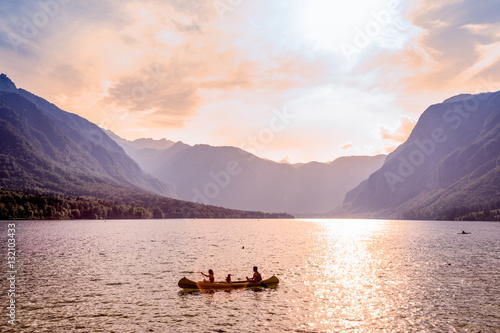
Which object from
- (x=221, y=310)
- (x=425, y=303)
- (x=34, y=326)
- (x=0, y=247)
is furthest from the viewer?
(x=0, y=247)

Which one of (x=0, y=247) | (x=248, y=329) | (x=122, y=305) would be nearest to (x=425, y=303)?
(x=248, y=329)

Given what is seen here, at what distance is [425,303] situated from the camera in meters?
45.6

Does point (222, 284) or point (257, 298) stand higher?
point (222, 284)

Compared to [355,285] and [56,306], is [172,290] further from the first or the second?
[355,285]

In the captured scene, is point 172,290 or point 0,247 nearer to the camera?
point 172,290

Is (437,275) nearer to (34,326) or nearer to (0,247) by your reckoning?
(34,326)

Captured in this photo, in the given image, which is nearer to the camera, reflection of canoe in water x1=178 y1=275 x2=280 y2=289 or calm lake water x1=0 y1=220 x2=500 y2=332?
calm lake water x1=0 y1=220 x2=500 y2=332

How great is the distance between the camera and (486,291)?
172 feet

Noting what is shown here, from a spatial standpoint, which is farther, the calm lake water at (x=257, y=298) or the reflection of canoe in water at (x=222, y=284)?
the reflection of canoe in water at (x=222, y=284)

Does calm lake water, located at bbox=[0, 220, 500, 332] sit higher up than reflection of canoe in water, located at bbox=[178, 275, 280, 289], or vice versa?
reflection of canoe in water, located at bbox=[178, 275, 280, 289]

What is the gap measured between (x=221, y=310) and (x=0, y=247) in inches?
3244

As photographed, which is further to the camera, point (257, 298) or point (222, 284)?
point (222, 284)

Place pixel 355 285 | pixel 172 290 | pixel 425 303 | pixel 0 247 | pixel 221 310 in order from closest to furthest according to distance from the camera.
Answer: pixel 221 310
pixel 425 303
pixel 172 290
pixel 355 285
pixel 0 247

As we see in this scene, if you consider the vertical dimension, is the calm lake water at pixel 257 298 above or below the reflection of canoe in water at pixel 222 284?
below
